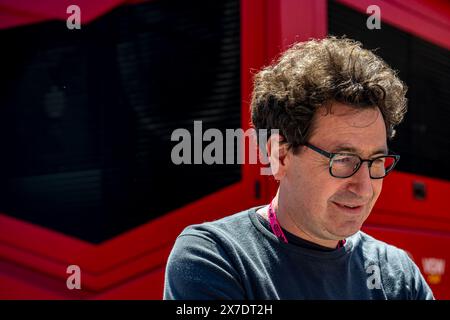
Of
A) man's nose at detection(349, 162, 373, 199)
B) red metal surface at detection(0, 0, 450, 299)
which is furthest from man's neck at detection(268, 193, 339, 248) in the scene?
red metal surface at detection(0, 0, 450, 299)

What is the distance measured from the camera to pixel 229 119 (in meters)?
2.83

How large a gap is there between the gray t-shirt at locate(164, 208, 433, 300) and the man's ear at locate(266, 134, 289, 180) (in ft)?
0.43

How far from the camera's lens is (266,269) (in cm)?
171

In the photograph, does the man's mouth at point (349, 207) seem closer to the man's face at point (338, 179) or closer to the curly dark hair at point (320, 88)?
the man's face at point (338, 179)

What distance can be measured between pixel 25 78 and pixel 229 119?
0.96 metres

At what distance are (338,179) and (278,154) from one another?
0.59 feet

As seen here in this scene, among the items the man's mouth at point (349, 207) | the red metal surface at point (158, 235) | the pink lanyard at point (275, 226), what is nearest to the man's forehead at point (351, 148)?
the man's mouth at point (349, 207)

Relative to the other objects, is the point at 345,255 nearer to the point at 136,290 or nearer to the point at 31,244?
the point at 136,290

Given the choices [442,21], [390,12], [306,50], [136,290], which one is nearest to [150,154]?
Result: [136,290]

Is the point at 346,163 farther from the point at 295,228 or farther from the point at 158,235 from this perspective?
the point at 158,235

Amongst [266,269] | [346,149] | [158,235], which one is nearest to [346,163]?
[346,149]

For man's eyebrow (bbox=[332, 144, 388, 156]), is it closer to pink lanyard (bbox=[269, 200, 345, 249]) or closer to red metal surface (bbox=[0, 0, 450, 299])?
pink lanyard (bbox=[269, 200, 345, 249])
